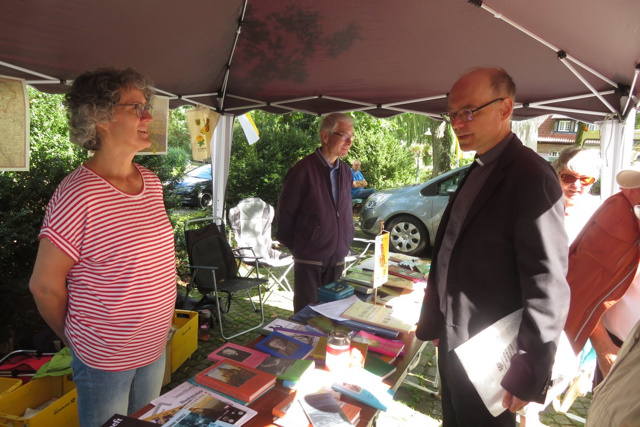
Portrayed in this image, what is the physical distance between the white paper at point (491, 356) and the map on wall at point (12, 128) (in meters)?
2.69

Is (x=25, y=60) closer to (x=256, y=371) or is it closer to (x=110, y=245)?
(x=110, y=245)

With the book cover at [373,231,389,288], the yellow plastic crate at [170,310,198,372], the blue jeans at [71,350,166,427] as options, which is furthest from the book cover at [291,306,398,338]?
the yellow plastic crate at [170,310,198,372]

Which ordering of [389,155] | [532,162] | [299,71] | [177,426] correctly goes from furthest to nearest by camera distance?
[389,155] → [299,71] → [532,162] → [177,426]

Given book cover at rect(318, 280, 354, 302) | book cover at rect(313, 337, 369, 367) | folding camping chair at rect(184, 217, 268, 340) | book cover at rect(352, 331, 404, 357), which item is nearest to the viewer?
book cover at rect(313, 337, 369, 367)

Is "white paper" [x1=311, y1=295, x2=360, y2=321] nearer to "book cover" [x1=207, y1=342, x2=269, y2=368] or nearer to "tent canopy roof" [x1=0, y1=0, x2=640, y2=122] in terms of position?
"book cover" [x1=207, y1=342, x2=269, y2=368]

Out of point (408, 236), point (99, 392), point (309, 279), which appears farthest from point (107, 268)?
point (408, 236)

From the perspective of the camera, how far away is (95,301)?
1.35 metres

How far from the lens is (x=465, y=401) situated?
145 centimetres

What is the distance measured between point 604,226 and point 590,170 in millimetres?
699

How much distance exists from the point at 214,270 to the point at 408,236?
423cm

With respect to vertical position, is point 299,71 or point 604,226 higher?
point 299,71

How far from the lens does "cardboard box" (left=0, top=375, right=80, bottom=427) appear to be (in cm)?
197

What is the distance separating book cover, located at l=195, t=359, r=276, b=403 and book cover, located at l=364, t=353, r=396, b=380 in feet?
1.31

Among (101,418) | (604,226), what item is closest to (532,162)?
(604,226)
